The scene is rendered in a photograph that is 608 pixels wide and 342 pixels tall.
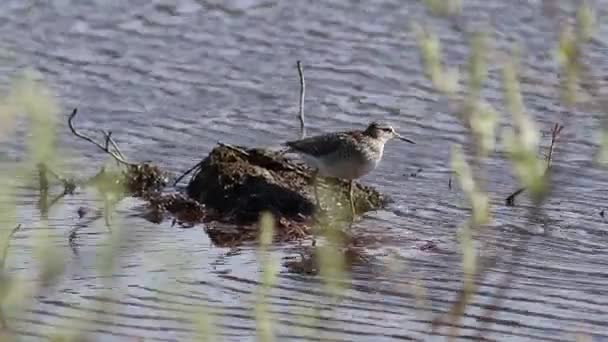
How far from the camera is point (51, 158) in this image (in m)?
4.39

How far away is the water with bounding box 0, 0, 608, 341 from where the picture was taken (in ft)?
27.1

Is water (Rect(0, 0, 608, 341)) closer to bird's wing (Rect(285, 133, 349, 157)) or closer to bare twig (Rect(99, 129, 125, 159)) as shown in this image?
bare twig (Rect(99, 129, 125, 159))

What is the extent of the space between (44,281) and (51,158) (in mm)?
555

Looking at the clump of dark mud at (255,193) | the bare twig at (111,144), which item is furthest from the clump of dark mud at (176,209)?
the bare twig at (111,144)

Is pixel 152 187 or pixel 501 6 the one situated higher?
pixel 501 6

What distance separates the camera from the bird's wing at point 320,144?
1113cm

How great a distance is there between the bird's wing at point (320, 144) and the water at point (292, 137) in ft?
1.88

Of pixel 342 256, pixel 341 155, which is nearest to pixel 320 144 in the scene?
pixel 341 155

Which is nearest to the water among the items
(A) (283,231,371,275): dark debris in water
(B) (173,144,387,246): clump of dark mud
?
(A) (283,231,371,275): dark debris in water

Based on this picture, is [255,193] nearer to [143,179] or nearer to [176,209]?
[176,209]

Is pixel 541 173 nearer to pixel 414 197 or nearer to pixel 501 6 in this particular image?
pixel 414 197

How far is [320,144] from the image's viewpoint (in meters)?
11.2

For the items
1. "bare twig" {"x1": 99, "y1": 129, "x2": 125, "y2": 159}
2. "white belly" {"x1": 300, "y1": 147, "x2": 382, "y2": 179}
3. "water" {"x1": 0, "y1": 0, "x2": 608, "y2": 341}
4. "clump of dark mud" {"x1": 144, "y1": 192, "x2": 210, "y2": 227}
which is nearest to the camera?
"water" {"x1": 0, "y1": 0, "x2": 608, "y2": 341}

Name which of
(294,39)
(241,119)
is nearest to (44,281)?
(241,119)
